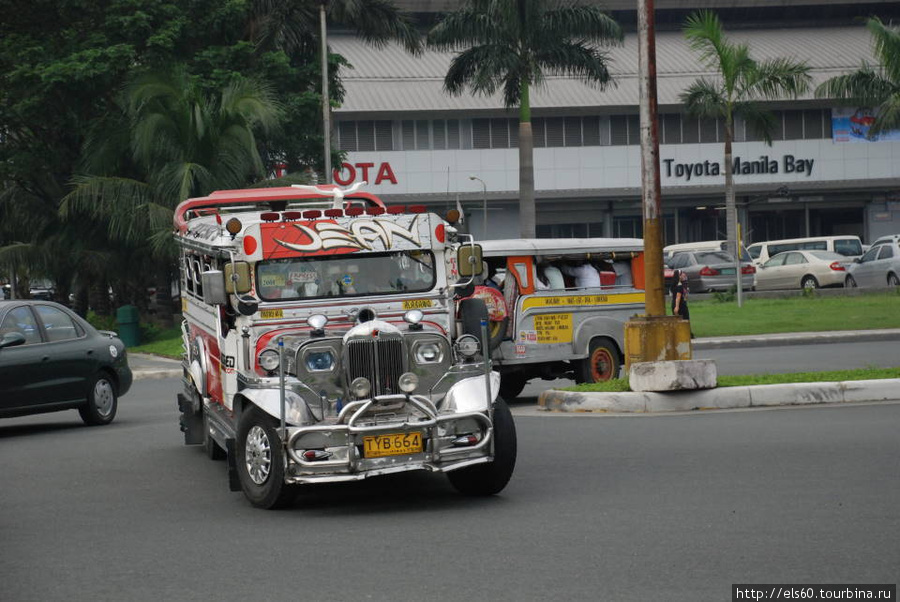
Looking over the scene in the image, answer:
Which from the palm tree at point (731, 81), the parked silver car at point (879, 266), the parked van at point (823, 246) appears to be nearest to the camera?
the parked silver car at point (879, 266)

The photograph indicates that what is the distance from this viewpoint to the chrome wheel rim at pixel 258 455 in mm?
9641

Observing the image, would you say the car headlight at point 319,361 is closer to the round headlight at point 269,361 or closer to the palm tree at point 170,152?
the round headlight at point 269,361

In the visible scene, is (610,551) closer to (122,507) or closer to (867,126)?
(122,507)

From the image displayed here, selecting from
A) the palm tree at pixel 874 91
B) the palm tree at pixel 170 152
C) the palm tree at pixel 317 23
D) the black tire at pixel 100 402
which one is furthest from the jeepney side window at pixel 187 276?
the palm tree at pixel 874 91

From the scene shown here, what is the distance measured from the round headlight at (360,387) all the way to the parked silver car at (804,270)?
34623 mm

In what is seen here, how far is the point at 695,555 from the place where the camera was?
24.9 ft

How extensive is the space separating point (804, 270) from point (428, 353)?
116 feet

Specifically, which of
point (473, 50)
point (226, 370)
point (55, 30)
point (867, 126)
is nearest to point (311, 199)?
point (226, 370)

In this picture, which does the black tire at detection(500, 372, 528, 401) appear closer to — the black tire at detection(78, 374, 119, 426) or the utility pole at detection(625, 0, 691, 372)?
the utility pole at detection(625, 0, 691, 372)

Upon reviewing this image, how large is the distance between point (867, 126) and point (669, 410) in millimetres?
52002

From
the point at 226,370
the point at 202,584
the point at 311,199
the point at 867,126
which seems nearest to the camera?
the point at 202,584

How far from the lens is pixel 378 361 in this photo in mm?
9820

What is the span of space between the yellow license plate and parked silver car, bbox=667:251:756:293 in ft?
121

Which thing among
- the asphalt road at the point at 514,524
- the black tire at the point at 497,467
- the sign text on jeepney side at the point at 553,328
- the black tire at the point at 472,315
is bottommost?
the asphalt road at the point at 514,524
